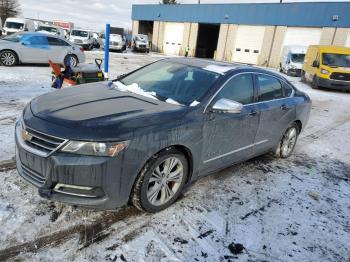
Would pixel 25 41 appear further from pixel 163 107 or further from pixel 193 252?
pixel 193 252

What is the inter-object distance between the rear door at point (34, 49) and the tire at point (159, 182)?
12.6 meters

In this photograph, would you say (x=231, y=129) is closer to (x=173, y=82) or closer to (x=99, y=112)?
(x=173, y=82)

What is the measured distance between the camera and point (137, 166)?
308cm

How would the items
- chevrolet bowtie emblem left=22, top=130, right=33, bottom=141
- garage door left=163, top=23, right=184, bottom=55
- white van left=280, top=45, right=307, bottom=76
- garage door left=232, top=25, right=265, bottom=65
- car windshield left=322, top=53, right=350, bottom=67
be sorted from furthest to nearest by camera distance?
garage door left=163, top=23, right=184, bottom=55 → garage door left=232, top=25, right=265, bottom=65 → white van left=280, top=45, right=307, bottom=76 → car windshield left=322, top=53, right=350, bottom=67 → chevrolet bowtie emblem left=22, top=130, right=33, bottom=141

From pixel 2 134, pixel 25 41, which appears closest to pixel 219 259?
pixel 2 134

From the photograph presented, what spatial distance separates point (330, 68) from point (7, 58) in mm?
14571

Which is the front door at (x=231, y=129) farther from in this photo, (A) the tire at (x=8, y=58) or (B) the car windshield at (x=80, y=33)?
(B) the car windshield at (x=80, y=33)

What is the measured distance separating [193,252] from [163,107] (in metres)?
1.52

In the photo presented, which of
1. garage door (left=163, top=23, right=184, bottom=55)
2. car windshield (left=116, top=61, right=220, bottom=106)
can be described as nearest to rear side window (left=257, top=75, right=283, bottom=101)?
car windshield (left=116, top=61, right=220, bottom=106)

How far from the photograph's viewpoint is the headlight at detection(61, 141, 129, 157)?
113 inches

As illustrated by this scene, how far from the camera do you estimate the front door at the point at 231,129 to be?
3818 millimetres

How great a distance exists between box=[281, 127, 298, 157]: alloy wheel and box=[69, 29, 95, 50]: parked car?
27019 mm

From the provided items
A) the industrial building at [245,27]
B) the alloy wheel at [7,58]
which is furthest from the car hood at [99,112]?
the industrial building at [245,27]

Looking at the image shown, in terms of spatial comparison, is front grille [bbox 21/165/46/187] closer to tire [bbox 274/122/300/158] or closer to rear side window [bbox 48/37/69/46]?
tire [bbox 274/122/300/158]
